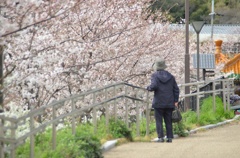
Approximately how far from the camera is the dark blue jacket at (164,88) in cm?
1266

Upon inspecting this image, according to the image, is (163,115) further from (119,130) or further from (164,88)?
(119,130)

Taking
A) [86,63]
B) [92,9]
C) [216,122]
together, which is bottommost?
[216,122]

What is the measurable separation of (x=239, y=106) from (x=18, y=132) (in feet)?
51.7

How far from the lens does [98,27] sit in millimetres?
18312

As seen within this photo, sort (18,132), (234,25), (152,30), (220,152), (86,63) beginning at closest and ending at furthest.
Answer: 1. (18,132)
2. (220,152)
3. (86,63)
4. (152,30)
5. (234,25)

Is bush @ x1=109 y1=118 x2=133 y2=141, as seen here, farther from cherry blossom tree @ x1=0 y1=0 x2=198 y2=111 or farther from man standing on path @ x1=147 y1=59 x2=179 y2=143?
cherry blossom tree @ x1=0 y1=0 x2=198 y2=111

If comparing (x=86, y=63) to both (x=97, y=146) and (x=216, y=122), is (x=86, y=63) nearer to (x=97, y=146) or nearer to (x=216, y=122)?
(x=216, y=122)

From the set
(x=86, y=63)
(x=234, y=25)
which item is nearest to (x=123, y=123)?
(x=86, y=63)

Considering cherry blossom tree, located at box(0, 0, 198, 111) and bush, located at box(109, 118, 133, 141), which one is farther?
bush, located at box(109, 118, 133, 141)

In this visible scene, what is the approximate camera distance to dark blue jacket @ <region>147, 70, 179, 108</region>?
12664 millimetres

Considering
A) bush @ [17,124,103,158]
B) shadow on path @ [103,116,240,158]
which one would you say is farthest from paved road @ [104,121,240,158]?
bush @ [17,124,103,158]

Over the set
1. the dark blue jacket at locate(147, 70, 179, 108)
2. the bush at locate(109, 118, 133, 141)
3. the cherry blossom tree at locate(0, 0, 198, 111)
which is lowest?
the bush at locate(109, 118, 133, 141)

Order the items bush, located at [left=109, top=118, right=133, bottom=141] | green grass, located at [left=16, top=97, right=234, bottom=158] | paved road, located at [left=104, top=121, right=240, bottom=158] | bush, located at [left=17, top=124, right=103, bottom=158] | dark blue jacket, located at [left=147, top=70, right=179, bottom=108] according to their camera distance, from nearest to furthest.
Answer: bush, located at [left=17, top=124, right=103, bottom=158], green grass, located at [left=16, top=97, right=234, bottom=158], paved road, located at [left=104, top=121, right=240, bottom=158], dark blue jacket, located at [left=147, top=70, right=179, bottom=108], bush, located at [left=109, top=118, right=133, bottom=141]

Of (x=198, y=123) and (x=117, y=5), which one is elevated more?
(x=117, y=5)
